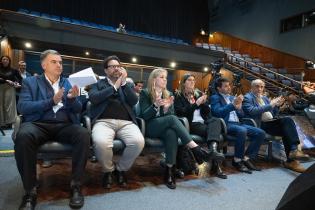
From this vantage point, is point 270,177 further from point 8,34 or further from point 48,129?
point 8,34

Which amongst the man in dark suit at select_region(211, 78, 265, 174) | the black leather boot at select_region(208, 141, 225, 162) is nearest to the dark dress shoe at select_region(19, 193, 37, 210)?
the black leather boot at select_region(208, 141, 225, 162)

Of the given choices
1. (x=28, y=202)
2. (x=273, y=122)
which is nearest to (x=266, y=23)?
(x=273, y=122)

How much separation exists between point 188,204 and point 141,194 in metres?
0.38

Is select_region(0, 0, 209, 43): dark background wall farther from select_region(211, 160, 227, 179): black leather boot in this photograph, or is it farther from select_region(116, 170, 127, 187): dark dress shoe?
select_region(211, 160, 227, 179): black leather boot

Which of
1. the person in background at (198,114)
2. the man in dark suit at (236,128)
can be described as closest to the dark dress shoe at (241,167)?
the man in dark suit at (236,128)

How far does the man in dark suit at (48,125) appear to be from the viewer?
5.53 ft

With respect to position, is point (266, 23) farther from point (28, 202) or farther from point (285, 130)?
point (28, 202)

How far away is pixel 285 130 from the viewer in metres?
3.03

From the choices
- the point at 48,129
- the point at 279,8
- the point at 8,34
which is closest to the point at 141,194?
the point at 48,129

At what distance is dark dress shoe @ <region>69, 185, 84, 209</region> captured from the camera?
5.61ft

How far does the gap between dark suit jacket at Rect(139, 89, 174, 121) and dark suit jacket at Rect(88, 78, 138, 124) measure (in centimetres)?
12

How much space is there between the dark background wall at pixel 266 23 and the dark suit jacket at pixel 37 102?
9087 millimetres

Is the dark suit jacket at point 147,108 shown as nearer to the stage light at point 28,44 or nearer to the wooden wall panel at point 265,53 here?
the stage light at point 28,44

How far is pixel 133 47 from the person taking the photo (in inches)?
312
